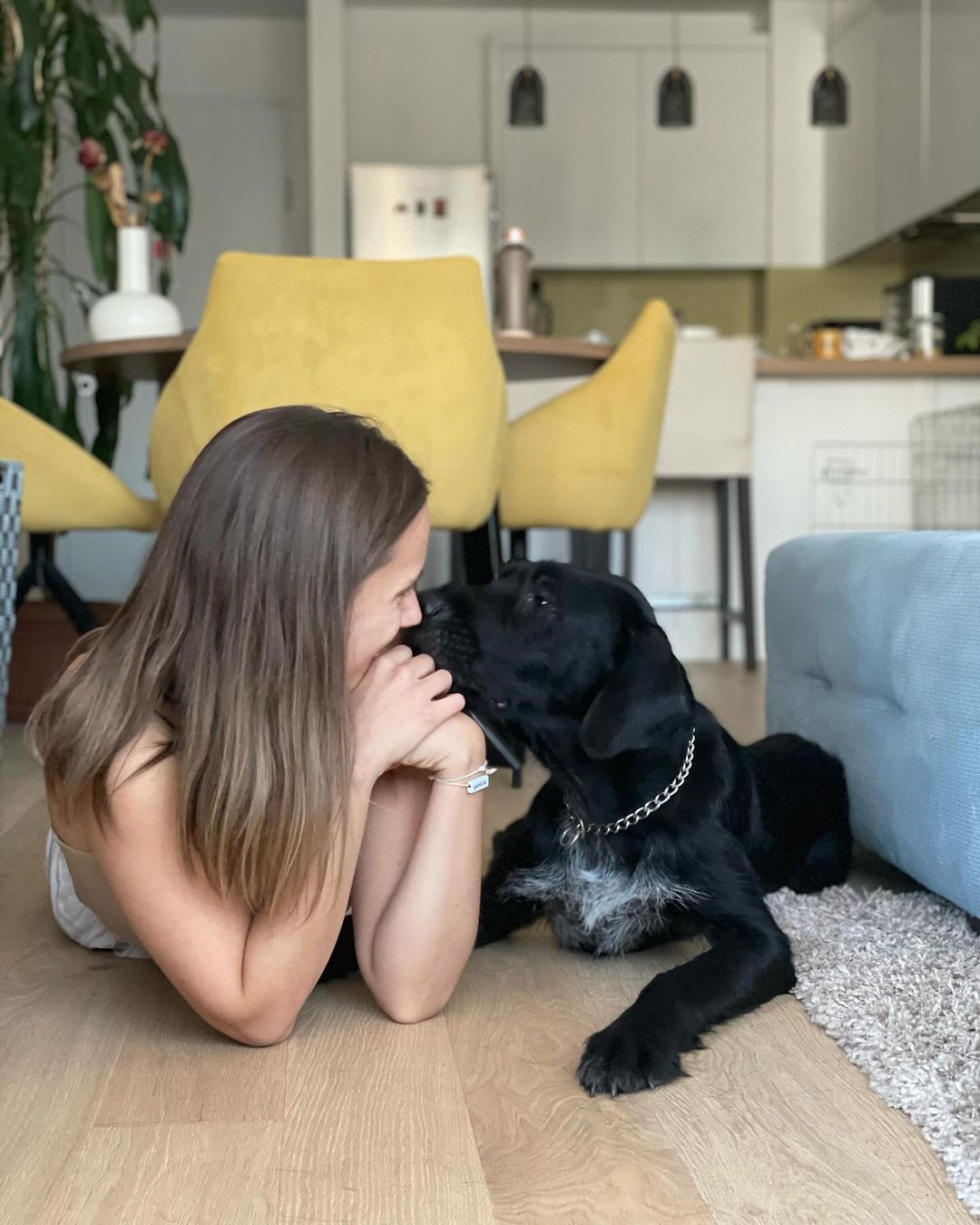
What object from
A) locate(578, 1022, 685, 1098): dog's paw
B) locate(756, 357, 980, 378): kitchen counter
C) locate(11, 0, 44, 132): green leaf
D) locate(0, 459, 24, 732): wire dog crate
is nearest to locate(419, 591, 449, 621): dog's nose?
locate(578, 1022, 685, 1098): dog's paw

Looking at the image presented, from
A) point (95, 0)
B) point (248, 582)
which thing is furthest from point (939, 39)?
point (248, 582)

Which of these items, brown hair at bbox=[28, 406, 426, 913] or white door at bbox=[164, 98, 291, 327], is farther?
white door at bbox=[164, 98, 291, 327]

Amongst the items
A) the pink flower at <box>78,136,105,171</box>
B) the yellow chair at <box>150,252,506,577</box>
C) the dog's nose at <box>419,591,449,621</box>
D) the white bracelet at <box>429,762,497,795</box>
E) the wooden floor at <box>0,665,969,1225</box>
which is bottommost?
the wooden floor at <box>0,665,969,1225</box>

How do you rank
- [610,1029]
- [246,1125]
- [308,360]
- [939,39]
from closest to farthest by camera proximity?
1. [246,1125]
2. [610,1029]
3. [308,360]
4. [939,39]

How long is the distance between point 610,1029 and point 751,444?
141 inches

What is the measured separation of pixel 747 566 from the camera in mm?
4840

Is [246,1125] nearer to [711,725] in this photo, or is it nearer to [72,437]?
[711,725]

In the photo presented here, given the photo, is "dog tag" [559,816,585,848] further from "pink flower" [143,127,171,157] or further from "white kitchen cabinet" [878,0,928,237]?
"white kitchen cabinet" [878,0,928,237]

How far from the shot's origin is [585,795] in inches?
65.6

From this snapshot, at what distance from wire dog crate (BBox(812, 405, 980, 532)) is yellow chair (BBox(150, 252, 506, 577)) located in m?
2.60

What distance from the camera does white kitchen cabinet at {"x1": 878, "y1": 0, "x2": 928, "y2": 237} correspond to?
6027 mm

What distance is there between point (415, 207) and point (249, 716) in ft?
18.5

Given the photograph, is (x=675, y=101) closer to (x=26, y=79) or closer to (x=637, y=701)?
(x=26, y=79)

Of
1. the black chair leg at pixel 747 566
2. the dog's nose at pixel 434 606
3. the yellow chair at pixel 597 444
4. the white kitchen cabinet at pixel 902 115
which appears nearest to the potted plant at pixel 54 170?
the yellow chair at pixel 597 444
